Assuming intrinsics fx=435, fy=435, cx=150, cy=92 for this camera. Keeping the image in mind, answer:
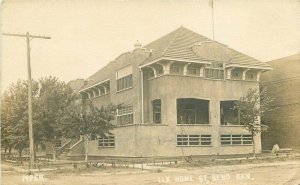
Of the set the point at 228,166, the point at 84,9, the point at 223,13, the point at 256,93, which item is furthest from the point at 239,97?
the point at 84,9

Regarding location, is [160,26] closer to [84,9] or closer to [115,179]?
[84,9]

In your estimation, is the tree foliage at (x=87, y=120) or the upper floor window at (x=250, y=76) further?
the upper floor window at (x=250, y=76)

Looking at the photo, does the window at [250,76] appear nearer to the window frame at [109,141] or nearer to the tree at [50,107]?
the window frame at [109,141]

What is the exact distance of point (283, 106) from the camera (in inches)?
666

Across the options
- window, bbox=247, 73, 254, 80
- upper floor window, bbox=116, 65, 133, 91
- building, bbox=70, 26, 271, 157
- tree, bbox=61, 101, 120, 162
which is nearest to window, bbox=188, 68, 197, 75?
building, bbox=70, 26, 271, 157

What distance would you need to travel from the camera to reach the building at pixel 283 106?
16.1m

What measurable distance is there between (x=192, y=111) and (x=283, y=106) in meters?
3.64

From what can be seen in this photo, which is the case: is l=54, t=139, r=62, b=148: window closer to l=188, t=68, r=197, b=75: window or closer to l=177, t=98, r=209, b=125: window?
l=177, t=98, r=209, b=125: window

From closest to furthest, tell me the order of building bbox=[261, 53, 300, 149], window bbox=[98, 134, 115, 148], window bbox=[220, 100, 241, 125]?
building bbox=[261, 53, 300, 149] → window bbox=[220, 100, 241, 125] → window bbox=[98, 134, 115, 148]

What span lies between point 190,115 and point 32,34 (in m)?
9.51

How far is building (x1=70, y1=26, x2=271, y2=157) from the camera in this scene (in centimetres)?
1598

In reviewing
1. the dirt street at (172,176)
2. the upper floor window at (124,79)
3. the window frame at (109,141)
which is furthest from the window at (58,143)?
the dirt street at (172,176)

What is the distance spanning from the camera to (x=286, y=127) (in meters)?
17.0

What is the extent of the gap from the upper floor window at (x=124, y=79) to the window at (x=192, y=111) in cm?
220
